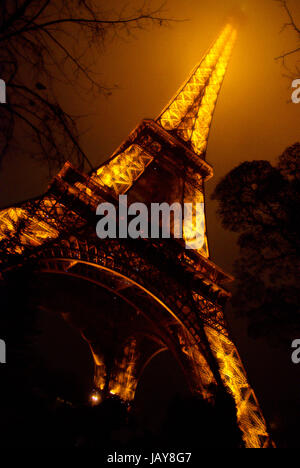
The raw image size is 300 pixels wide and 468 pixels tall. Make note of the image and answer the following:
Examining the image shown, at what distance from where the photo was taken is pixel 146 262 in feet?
38.9

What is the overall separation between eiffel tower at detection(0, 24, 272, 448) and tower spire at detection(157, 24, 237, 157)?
0.27ft

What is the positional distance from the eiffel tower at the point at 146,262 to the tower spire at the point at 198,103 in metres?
0.08

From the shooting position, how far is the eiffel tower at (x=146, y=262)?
932 centimetres

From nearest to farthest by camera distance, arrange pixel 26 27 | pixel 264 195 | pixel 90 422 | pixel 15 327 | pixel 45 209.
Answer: pixel 26 27 < pixel 90 422 < pixel 264 195 < pixel 45 209 < pixel 15 327

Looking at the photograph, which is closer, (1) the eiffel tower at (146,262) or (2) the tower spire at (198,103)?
(1) the eiffel tower at (146,262)

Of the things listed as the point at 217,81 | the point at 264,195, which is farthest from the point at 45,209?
the point at 217,81

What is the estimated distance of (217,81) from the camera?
22.7 metres

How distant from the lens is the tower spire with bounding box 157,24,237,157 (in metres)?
18.2

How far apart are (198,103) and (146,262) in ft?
43.3

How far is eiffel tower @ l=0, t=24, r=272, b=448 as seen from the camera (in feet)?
30.6

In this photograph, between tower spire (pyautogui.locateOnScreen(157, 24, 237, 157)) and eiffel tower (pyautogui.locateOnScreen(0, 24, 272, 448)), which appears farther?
tower spire (pyautogui.locateOnScreen(157, 24, 237, 157))

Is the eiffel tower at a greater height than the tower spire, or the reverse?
the tower spire
